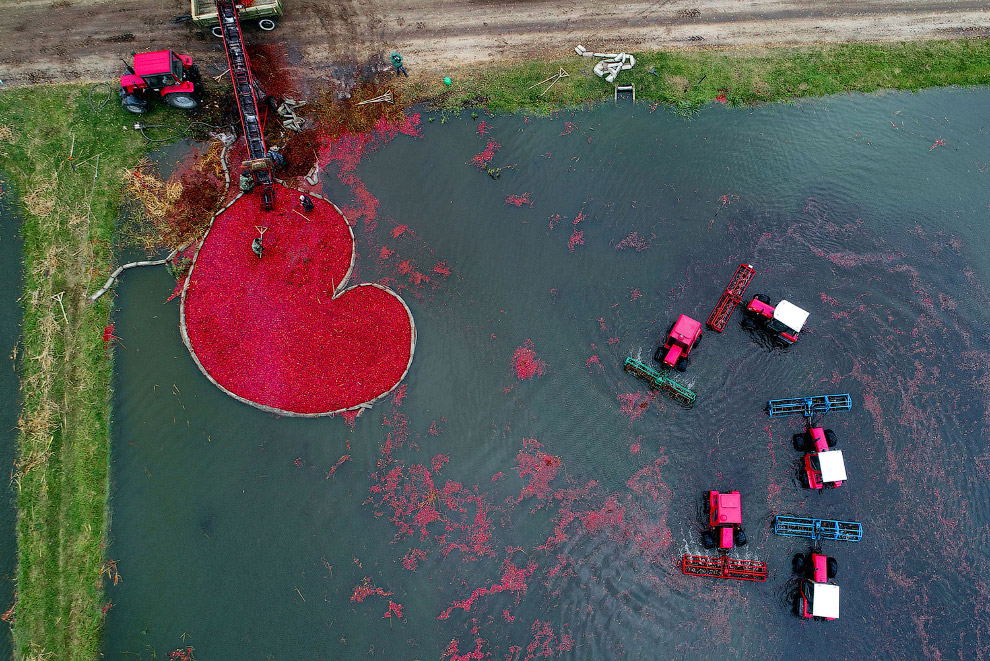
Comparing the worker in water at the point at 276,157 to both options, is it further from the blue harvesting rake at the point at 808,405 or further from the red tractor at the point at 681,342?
the blue harvesting rake at the point at 808,405

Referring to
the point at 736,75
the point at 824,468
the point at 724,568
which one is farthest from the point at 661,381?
the point at 736,75

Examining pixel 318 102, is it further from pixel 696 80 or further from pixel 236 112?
pixel 696 80

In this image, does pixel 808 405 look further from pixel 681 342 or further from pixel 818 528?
pixel 681 342

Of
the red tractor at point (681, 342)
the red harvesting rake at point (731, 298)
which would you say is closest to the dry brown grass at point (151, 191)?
the red tractor at point (681, 342)

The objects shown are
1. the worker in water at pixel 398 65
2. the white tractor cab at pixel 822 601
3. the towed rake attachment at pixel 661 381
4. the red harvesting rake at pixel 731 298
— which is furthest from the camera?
the worker in water at pixel 398 65

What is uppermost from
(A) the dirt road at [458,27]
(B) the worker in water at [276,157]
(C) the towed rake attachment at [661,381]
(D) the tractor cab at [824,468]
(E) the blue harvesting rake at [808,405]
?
(A) the dirt road at [458,27]
